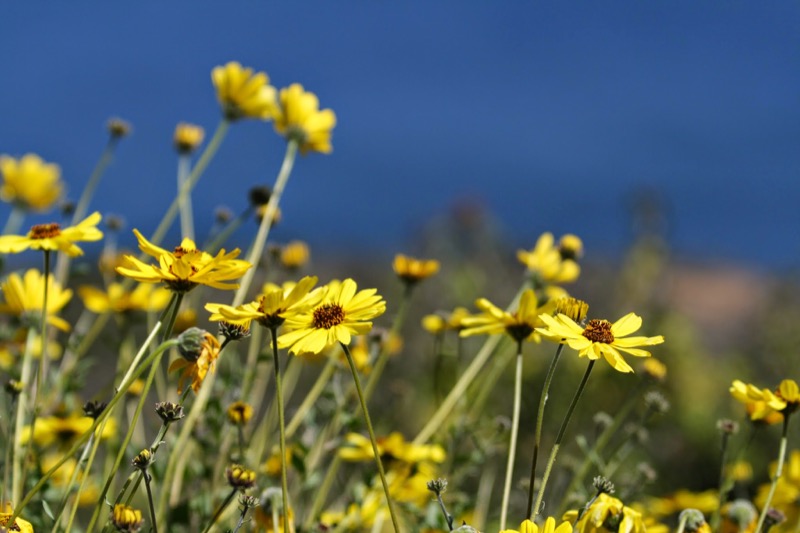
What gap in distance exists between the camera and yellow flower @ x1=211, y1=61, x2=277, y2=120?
8.39ft

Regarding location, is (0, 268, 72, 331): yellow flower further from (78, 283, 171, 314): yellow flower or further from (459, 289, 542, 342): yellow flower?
(459, 289, 542, 342): yellow flower

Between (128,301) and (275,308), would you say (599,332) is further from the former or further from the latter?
(128,301)

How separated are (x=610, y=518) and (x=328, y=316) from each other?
523 millimetres

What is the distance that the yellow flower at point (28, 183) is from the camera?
3090mm

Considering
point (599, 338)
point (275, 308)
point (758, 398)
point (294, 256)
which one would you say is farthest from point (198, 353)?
point (294, 256)

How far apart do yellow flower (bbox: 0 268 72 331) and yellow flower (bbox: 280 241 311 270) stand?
0.65 metres

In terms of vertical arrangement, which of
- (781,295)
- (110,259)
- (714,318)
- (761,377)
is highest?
(110,259)

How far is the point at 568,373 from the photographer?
241 inches

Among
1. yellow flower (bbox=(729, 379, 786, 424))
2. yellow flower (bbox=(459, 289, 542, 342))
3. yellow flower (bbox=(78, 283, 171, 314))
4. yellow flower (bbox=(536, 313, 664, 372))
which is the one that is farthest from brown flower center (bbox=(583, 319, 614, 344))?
yellow flower (bbox=(78, 283, 171, 314))

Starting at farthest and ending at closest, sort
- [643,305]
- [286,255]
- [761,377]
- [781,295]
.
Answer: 1. [643,305]
2. [781,295]
3. [761,377]
4. [286,255]

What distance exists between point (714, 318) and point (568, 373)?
14.2m

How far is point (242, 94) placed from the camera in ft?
8.41

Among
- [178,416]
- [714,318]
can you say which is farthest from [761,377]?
[714,318]

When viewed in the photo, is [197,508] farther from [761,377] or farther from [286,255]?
[761,377]
